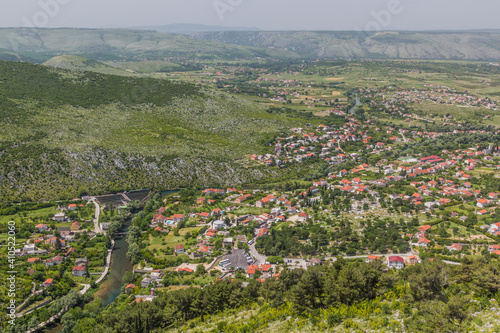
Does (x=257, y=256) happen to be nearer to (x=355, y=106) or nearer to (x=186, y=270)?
(x=186, y=270)

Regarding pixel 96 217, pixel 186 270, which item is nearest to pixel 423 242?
pixel 186 270

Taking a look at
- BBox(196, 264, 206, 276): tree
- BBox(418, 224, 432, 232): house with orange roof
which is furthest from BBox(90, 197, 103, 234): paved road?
BBox(418, 224, 432, 232): house with orange roof

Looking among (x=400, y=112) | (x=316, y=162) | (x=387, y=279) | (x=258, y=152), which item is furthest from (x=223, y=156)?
(x=400, y=112)

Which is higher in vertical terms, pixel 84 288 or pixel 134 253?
pixel 134 253

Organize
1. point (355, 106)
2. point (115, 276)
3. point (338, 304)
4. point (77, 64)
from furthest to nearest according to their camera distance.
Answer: point (77, 64) < point (355, 106) < point (115, 276) < point (338, 304)

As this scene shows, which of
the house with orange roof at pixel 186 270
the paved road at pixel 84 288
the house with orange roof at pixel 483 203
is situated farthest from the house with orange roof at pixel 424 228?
the paved road at pixel 84 288

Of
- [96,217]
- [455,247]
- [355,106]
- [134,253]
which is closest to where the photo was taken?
[455,247]

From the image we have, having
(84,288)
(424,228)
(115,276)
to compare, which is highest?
(424,228)

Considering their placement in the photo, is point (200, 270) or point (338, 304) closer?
point (338, 304)
